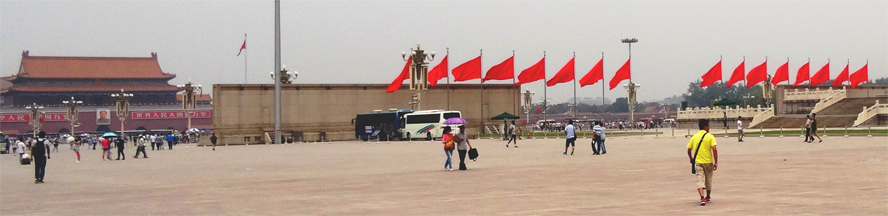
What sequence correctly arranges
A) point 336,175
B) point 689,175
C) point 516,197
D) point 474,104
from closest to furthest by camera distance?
point 516,197
point 689,175
point 336,175
point 474,104

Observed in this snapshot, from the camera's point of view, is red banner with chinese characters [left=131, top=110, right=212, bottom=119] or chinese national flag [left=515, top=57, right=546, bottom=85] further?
red banner with chinese characters [left=131, top=110, right=212, bottom=119]

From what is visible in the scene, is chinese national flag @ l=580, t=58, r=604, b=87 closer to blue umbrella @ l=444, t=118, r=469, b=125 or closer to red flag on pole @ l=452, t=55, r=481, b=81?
red flag on pole @ l=452, t=55, r=481, b=81

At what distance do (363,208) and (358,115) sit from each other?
41.5 meters

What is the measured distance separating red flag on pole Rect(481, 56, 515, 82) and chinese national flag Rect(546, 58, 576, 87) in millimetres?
2215

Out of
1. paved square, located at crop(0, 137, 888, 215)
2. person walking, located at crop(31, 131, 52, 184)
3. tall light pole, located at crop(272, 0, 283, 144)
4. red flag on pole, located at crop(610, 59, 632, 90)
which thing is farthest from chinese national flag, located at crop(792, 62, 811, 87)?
person walking, located at crop(31, 131, 52, 184)

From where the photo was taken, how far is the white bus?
167 feet

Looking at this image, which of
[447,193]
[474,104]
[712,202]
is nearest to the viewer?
[712,202]

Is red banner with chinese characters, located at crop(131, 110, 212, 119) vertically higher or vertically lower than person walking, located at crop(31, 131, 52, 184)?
higher

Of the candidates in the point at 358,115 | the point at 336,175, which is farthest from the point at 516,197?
the point at 358,115

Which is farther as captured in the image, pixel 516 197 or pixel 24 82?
pixel 24 82

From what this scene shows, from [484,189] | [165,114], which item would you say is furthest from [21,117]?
[484,189]

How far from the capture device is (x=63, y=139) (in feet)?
301

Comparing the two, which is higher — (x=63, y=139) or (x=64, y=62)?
(x=64, y=62)

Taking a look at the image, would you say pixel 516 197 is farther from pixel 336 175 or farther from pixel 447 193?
pixel 336 175
